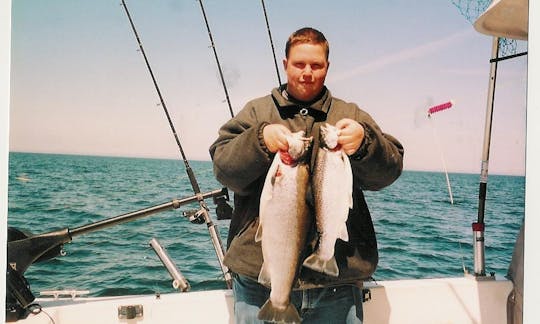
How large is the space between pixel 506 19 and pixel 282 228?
2082 millimetres

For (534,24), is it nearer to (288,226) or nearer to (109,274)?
(288,226)

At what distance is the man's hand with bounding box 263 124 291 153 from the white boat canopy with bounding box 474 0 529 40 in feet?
5.63

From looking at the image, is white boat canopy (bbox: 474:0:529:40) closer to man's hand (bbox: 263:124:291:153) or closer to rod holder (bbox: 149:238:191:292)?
man's hand (bbox: 263:124:291:153)

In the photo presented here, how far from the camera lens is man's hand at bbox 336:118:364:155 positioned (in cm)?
210

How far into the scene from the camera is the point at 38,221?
14.8 meters

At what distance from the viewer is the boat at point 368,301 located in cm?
307

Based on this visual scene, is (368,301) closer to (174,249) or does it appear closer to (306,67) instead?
(306,67)

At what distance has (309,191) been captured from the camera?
2244 millimetres

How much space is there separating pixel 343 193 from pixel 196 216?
1.84 metres

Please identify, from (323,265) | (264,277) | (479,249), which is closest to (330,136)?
(323,265)

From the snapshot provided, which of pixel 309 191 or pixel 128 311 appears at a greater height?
pixel 309 191

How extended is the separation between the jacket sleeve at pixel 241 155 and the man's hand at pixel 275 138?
0.10 ft

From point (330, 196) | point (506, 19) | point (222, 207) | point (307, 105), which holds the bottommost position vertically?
point (222, 207)

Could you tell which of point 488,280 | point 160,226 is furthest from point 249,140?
point 160,226
